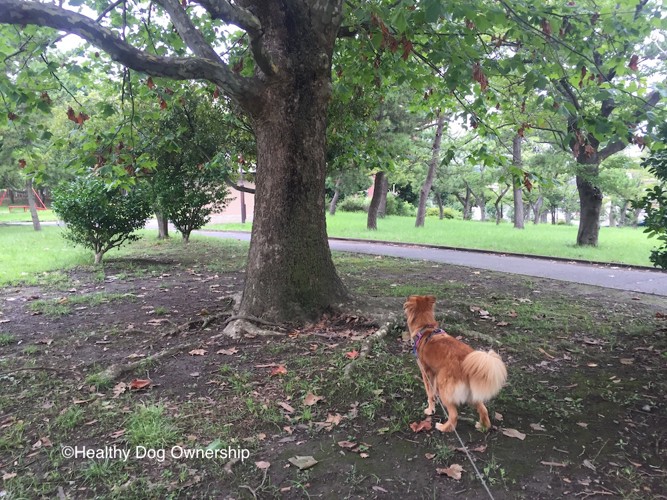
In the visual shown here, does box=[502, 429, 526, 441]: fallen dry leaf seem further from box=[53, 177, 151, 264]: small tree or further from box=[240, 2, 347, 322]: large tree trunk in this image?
box=[53, 177, 151, 264]: small tree

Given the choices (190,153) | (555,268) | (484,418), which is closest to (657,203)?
(484,418)

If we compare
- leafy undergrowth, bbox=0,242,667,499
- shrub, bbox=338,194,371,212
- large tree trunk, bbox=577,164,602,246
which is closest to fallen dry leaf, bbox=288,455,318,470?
leafy undergrowth, bbox=0,242,667,499

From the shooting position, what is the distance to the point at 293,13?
15.9 ft

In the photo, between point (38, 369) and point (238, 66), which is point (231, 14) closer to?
point (238, 66)

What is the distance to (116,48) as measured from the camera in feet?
13.0

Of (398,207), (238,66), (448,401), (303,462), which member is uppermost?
(238,66)

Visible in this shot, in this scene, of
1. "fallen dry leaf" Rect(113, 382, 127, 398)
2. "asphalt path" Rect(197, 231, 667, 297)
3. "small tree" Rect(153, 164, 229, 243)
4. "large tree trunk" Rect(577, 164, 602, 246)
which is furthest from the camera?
"large tree trunk" Rect(577, 164, 602, 246)

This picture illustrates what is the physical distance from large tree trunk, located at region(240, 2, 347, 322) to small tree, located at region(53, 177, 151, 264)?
6.05 m

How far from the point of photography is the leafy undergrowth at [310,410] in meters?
2.57

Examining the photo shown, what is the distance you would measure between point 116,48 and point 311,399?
341cm

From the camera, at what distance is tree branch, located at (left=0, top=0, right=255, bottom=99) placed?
12.0ft

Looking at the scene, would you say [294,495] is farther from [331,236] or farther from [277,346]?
[331,236]

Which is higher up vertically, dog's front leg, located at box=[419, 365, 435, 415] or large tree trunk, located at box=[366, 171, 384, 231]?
large tree trunk, located at box=[366, 171, 384, 231]

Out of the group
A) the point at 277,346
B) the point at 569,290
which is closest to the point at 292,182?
the point at 277,346
